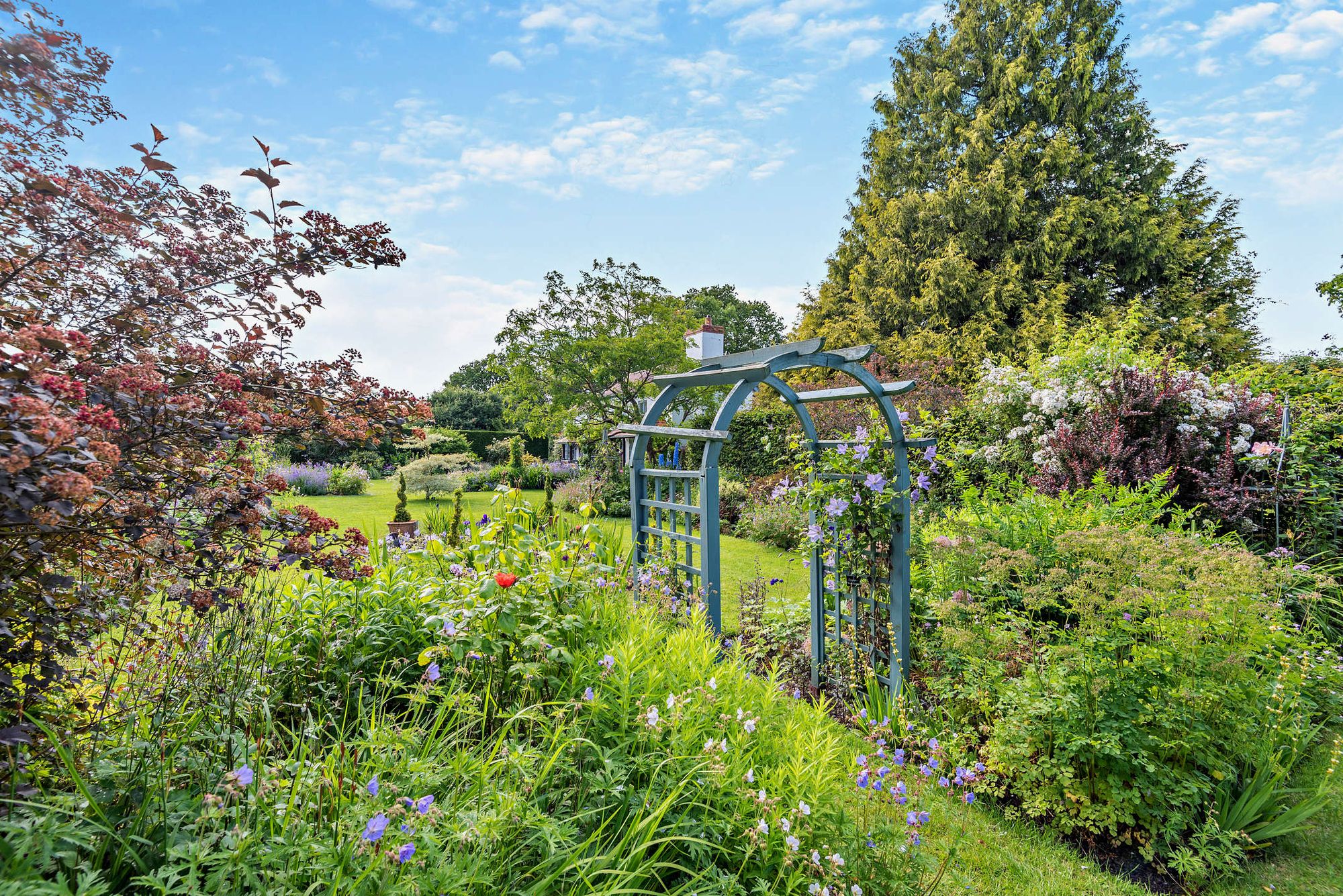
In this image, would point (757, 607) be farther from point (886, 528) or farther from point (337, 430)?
point (337, 430)

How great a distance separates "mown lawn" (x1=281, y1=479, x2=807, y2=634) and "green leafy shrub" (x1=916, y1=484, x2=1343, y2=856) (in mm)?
2194

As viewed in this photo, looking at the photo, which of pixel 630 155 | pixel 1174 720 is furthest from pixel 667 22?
pixel 1174 720

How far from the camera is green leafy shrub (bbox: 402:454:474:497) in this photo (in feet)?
46.5

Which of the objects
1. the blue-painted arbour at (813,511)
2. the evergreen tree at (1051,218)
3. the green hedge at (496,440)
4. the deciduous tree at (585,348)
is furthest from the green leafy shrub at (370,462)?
the evergreen tree at (1051,218)

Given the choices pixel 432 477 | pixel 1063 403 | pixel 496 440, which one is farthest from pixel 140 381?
pixel 496 440

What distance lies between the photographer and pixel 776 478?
34.7ft

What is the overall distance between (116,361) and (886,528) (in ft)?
11.8

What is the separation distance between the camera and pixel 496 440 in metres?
20.8

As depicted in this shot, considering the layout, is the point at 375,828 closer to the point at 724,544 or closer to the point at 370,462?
the point at 724,544

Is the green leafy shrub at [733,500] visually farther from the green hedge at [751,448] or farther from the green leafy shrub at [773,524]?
the green hedge at [751,448]

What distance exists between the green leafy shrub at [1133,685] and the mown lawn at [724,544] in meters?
2.19

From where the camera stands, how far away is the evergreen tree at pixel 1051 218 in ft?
43.8

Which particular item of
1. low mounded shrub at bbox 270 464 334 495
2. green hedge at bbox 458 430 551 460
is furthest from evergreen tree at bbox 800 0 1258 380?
low mounded shrub at bbox 270 464 334 495

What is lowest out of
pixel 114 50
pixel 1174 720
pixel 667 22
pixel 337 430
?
pixel 1174 720
